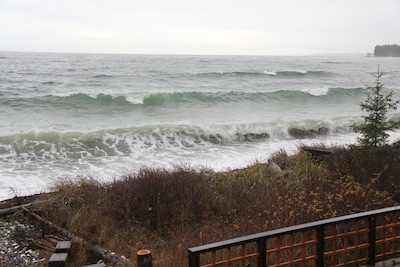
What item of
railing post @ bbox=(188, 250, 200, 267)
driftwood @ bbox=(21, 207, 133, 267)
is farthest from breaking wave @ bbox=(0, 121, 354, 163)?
railing post @ bbox=(188, 250, 200, 267)

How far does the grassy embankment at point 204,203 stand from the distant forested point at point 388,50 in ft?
636

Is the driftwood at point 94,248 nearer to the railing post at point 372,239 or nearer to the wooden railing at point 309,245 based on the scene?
the wooden railing at point 309,245

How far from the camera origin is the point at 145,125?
64.1ft

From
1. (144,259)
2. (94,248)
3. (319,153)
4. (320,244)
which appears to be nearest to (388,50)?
(319,153)

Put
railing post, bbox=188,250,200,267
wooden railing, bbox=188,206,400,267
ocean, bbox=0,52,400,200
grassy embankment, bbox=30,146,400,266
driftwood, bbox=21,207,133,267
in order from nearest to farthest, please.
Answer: railing post, bbox=188,250,200,267, wooden railing, bbox=188,206,400,267, driftwood, bbox=21,207,133,267, grassy embankment, bbox=30,146,400,266, ocean, bbox=0,52,400,200

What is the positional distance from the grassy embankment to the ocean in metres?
2.16

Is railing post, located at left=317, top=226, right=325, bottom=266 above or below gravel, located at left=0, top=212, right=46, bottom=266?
above

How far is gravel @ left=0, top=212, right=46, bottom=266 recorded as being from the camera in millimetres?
6023

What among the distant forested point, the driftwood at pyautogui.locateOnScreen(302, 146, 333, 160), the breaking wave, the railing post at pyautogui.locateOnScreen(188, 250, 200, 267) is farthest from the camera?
the distant forested point

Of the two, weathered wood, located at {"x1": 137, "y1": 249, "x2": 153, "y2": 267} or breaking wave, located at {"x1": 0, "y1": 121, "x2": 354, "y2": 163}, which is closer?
weathered wood, located at {"x1": 137, "y1": 249, "x2": 153, "y2": 267}

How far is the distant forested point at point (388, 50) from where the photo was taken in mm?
180625

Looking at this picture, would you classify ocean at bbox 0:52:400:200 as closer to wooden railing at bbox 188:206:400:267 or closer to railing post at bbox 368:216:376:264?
wooden railing at bbox 188:206:400:267

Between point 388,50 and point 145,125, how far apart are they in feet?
623

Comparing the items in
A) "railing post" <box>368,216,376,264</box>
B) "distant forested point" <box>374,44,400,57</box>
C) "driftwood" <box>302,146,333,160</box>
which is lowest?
"driftwood" <box>302,146,333,160</box>
